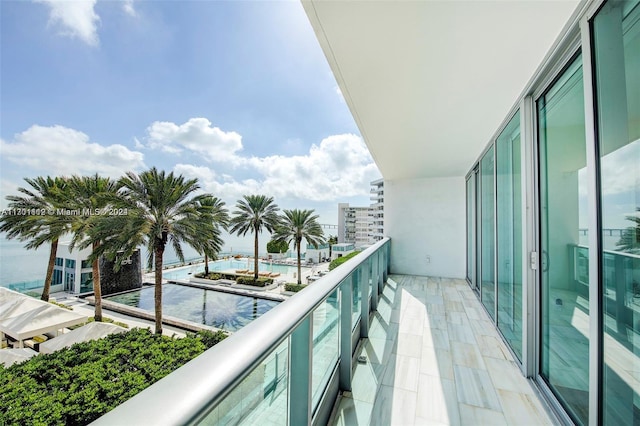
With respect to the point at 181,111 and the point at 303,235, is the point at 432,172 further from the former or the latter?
the point at 181,111

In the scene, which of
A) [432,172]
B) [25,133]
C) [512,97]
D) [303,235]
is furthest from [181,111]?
Result: [512,97]

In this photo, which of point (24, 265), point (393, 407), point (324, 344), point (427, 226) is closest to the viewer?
point (324, 344)

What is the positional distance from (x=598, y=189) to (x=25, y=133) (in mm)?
36681

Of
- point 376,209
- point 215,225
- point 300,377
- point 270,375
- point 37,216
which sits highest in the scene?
point 376,209

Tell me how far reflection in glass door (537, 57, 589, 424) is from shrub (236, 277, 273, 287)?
15360 millimetres

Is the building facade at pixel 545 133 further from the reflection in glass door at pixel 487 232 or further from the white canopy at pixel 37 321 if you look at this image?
the white canopy at pixel 37 321

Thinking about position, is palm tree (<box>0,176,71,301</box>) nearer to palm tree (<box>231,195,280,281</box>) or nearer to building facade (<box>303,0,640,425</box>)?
palm tree (<box>231,195,280,281</box>)

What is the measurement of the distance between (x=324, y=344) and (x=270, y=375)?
0.72m

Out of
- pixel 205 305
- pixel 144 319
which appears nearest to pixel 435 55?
pixel 205 305

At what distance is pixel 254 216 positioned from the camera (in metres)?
15.6

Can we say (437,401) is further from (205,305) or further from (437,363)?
(205,305)

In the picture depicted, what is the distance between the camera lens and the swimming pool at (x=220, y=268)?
19919 mm

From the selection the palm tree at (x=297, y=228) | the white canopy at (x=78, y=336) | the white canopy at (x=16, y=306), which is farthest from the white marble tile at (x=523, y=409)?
the palm tree at (x=297, y=228)

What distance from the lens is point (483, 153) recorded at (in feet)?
13.1
